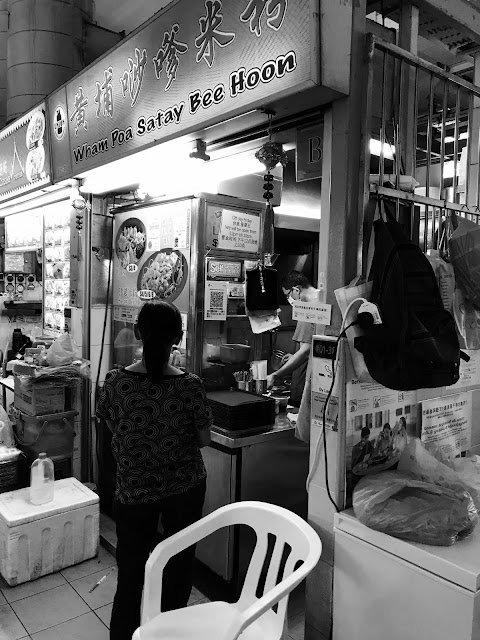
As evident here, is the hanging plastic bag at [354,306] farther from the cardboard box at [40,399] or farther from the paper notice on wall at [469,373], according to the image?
the cardboard box at [40,399]

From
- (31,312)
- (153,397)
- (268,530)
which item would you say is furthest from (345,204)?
(31,312)

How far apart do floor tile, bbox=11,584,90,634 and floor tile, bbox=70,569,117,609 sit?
0.14ft

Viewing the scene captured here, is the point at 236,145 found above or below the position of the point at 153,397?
above

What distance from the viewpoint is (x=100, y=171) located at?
12.9 ft

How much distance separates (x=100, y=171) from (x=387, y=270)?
2.64 m

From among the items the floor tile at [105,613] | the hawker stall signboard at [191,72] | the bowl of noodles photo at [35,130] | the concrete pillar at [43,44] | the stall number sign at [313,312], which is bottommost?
the floor tile at [105,613]

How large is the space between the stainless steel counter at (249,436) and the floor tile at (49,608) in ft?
4.44

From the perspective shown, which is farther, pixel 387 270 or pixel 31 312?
pixel 31 312

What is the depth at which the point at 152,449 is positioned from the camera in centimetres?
250

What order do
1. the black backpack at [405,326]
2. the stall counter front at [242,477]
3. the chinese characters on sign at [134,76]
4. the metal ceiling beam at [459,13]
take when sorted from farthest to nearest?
the stall counter front at [242,477] < the chinese characters on sign at [134,76] < the metal ceiling beam at [459,13] < the black backpack at [405,326]

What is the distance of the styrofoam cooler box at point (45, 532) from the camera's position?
3.46 meters

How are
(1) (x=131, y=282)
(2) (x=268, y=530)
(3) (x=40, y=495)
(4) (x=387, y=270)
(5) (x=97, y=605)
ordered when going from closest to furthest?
(4) (x=387, y=270) < (2) (x=268, y=530) < (5) (x=97, y=605) < (3) (x=40, y=495) < (1) (x=131, y=282)

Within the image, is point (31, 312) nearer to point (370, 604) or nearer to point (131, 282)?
point (131, 282)

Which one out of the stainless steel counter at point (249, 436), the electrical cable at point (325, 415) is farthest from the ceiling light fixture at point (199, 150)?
the stainless steel counter at point (249, 436)
